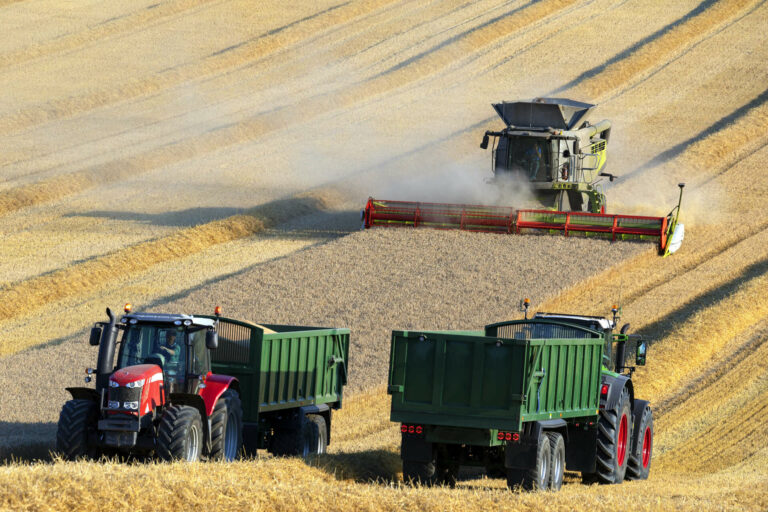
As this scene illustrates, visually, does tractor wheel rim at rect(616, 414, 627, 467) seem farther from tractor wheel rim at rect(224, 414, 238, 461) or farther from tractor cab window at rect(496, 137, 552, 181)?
tractor cab window at rect(496, 137, 552, 181)

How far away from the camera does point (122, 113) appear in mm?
43562

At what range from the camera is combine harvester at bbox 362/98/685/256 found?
1053 inches

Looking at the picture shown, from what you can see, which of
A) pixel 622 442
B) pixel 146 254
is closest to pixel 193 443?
pixel 622 442

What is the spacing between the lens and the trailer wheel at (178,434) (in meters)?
11.3

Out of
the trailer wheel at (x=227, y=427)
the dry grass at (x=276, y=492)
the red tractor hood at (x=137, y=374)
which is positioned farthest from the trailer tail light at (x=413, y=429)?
the red tractor hood at (x=137, y=374)

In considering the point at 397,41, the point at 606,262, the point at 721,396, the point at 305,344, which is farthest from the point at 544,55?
the point at 305,344

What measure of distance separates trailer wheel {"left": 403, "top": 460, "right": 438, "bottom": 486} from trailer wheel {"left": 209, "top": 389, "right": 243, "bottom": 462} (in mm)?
1905

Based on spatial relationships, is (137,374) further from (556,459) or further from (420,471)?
(556,459)

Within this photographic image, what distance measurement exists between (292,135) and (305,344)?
28.8m

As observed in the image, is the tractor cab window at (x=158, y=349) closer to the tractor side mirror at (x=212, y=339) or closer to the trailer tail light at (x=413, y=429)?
the tractor side mirror at (x=212, y=339)

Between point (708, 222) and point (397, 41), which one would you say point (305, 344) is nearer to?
point (708, 222)

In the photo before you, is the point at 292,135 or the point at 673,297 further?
the point at 292,135

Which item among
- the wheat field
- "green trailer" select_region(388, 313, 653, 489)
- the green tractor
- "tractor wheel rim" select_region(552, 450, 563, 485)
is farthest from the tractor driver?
the green tractor

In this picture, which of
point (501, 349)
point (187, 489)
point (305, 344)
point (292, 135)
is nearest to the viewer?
point (187, 489)
